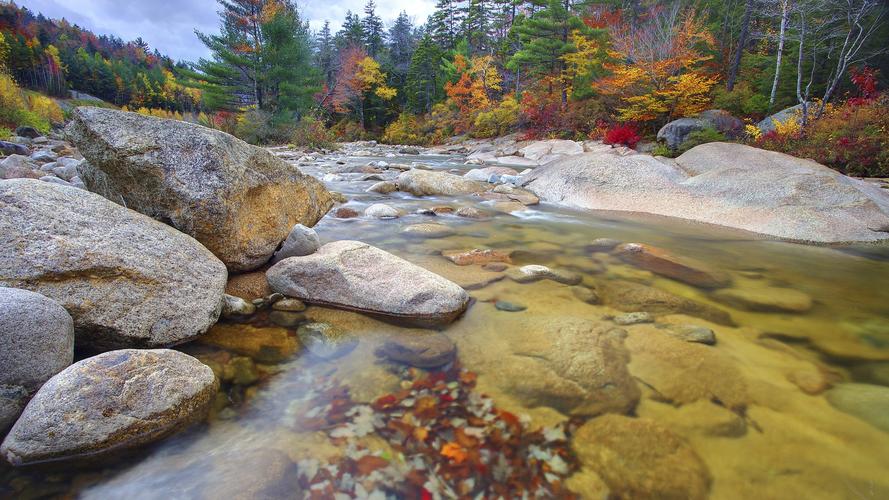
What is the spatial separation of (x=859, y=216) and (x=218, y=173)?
8.36 metres

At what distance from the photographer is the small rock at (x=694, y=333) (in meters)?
2.85

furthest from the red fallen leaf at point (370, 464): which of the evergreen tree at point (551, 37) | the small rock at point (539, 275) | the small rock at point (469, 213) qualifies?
the evergreen tree at point (551, 37)

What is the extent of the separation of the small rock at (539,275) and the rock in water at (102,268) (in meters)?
2.62

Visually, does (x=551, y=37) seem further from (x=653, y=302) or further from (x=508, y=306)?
(x=508, y=306)

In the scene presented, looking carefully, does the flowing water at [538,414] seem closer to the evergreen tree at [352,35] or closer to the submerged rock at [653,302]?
the submerged rock at [653,302]

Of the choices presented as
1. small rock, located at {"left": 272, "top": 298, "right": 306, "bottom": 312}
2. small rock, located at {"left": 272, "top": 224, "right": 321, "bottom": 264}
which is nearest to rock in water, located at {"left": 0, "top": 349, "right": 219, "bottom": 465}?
small rock, located at {"left": 272, "top": 298, "right": 306, "bottom": 312}

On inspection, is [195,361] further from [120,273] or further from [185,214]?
[185,214]

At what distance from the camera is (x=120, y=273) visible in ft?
7.91

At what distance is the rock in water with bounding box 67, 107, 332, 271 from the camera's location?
304 cm

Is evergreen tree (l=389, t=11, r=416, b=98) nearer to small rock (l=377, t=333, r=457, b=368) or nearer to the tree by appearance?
the tree

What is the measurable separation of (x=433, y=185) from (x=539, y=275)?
5.27 m

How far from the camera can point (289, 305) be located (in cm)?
323

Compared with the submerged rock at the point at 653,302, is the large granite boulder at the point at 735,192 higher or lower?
higher

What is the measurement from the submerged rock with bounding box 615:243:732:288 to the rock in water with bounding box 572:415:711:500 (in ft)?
8.29
